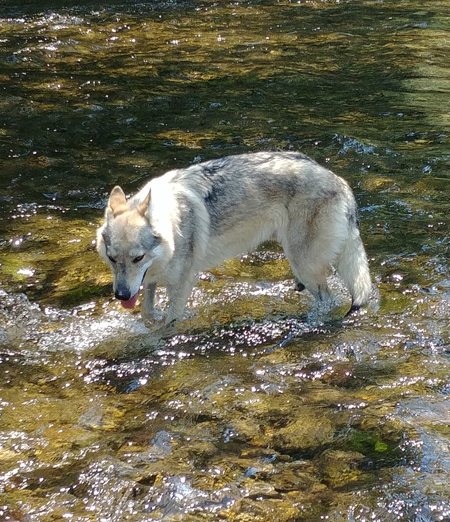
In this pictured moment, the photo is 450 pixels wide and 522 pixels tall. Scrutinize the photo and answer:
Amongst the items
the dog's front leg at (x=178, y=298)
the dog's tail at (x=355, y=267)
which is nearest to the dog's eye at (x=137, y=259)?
the dog's front leg at (x=178, y=298)

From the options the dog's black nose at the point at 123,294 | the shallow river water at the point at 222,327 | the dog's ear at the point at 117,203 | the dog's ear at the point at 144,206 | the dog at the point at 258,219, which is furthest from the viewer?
the dog at the point at 258,219

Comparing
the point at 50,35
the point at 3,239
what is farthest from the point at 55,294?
the point at 50,35

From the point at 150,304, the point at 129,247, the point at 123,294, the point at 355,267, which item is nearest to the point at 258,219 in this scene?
the point at 355,267

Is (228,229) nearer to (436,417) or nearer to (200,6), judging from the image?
(436,417)

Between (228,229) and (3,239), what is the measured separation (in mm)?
2565

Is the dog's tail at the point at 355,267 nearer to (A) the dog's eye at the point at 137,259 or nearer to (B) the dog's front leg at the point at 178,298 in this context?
(B) the dog's front leg at the point at 178,298

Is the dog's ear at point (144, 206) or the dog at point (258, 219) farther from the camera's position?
the dog at point (258, 219)

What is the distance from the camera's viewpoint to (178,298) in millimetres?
5984

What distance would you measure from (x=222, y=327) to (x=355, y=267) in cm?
129

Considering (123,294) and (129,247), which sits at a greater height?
(129,247)

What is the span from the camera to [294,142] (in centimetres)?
948

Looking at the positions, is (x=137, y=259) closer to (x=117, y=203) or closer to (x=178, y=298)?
(x=117, y=203)

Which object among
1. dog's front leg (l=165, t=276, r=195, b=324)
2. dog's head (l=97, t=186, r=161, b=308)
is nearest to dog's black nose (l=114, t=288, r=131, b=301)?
dog's head (l=97, t=186, r=161, b=308)

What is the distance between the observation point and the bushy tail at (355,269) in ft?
19.8
